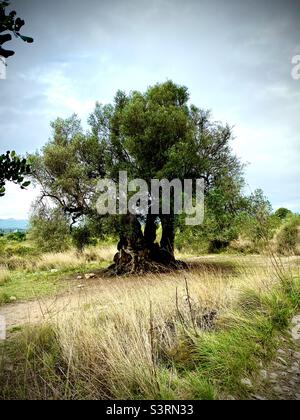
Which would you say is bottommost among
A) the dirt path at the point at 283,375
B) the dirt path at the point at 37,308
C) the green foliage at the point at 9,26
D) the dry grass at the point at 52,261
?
the dry grass at the point at 52,261

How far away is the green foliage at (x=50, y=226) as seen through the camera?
1371 cm

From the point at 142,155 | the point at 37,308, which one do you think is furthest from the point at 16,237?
the point at 37,308

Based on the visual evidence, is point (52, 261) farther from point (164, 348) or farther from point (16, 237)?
point (16, 237)

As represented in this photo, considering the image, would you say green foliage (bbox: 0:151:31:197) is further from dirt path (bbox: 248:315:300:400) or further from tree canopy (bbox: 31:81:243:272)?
tree canopy (bbox: 31:81:243:272)

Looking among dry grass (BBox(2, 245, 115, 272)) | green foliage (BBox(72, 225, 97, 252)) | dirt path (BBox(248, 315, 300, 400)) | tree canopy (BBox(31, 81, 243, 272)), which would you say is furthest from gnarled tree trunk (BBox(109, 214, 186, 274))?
dirt path (BBox(248, 315, 300, 400))

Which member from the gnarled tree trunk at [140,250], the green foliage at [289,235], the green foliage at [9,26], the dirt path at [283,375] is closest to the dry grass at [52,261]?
the gnarled tree trunk at [140,250]

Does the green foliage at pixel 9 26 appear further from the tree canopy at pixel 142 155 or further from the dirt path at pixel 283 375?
the tree canopy at pixel 142 155

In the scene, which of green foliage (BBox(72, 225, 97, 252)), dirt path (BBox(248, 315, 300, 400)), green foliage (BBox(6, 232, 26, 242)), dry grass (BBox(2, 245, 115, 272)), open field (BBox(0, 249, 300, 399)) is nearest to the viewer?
dirt path (BBox(248, 315, 300, 400))

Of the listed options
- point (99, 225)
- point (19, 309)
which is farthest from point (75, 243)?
point (19, 309)

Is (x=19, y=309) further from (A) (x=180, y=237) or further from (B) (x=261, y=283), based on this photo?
(A) (x=180, y=237)

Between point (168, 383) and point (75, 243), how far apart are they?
11.4 meters

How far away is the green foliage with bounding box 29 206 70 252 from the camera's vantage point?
13.7 m

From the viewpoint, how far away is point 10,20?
2.71m

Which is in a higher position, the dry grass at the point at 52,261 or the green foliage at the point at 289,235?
the green foliage at the point at 289,235
